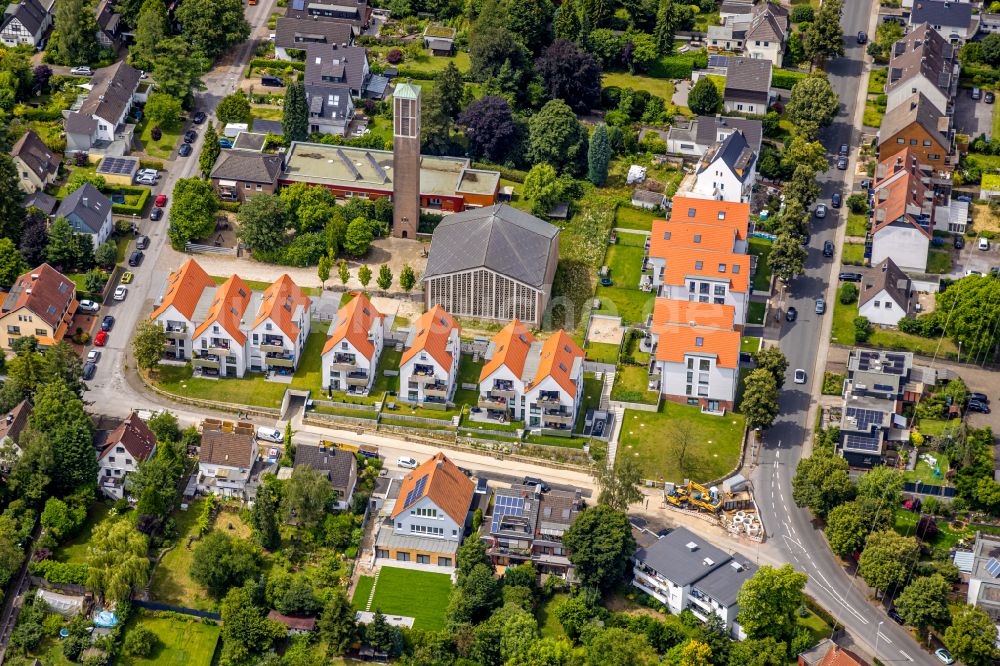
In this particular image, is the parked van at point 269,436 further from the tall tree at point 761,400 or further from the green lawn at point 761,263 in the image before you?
the green lawn at point 761,263

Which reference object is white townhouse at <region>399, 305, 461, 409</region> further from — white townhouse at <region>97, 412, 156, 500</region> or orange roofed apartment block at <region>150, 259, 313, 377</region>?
white townhouse at <region>97, 412, 156, 500</region>

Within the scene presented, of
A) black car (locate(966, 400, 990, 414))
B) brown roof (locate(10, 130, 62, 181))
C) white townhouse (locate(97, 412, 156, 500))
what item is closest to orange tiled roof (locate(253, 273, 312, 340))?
white townhouse (locate(97, 412, 156, 500))

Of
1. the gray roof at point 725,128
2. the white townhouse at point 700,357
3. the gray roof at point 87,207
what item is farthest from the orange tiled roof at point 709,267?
the gray roof at point 87,207

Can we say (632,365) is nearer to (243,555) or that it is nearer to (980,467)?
(980,467)

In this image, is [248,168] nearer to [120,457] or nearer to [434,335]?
[434,335]

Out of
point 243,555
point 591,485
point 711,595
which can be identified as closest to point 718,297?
point 591,485
